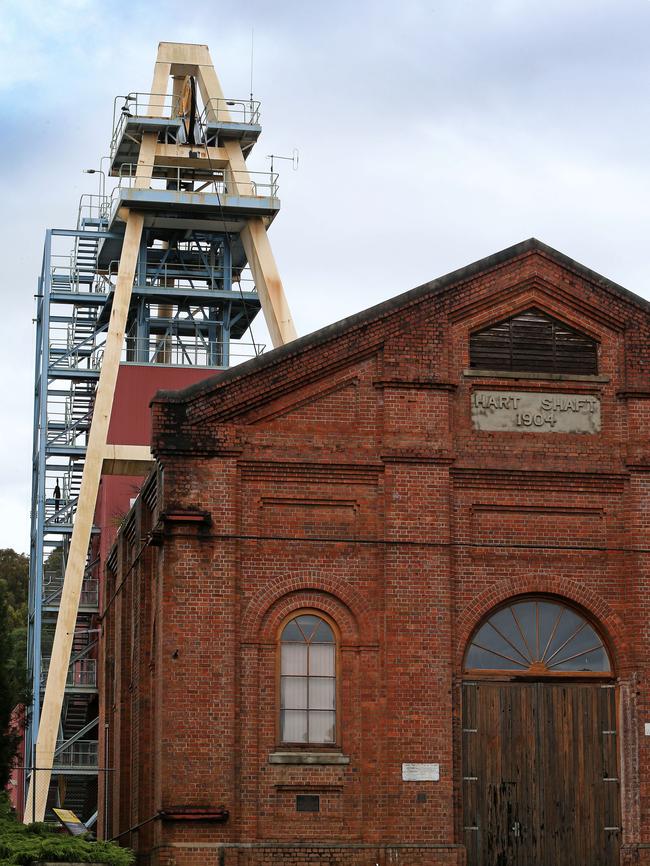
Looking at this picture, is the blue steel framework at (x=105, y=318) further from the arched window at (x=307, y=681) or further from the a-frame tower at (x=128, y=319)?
the arched window at (x=307, y=681)

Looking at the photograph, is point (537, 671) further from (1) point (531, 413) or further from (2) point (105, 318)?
(2) point (105, 318)

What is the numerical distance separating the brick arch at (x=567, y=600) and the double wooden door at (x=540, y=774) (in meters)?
0.61

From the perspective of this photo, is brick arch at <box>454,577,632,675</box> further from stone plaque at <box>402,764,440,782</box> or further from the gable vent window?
the gable vent window

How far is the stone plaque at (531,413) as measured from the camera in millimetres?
25406

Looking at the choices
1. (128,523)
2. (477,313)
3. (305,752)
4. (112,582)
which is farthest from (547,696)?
(112,582)

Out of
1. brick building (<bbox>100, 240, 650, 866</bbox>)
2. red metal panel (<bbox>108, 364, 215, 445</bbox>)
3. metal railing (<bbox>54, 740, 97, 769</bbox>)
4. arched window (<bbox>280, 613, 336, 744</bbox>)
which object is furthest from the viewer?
red metal panel (<bbox>108, 364, 215, 445</bbox>)

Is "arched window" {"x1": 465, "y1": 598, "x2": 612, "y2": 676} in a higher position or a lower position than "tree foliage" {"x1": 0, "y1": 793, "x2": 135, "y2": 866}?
higher

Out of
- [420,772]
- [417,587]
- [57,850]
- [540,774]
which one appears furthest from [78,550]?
[57,850]

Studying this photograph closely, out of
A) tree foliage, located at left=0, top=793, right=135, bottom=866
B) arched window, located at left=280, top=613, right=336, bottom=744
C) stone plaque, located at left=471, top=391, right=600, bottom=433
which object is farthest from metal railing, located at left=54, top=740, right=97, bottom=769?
stone plaque, located at left=471, top=391, right=600, bottom=433

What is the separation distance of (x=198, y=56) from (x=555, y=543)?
25.0 meters

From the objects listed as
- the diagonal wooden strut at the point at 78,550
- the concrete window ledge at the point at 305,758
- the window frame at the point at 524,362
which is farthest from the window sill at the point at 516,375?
the diagonal wooden strut at the point at 78,550

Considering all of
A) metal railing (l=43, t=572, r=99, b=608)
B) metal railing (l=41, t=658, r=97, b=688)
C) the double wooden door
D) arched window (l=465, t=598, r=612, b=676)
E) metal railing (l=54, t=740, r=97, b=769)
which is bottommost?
the double wooden door

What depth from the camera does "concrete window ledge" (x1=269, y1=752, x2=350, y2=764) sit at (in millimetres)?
23859

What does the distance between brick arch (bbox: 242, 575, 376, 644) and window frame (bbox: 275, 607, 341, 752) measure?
7 cm
